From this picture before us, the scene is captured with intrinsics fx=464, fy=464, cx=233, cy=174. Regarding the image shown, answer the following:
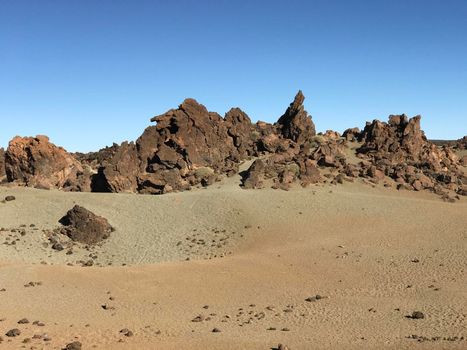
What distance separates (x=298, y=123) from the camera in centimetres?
6216

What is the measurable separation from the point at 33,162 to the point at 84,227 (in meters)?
16.0

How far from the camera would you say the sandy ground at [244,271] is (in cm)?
1953

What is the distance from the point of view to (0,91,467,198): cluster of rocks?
50.5m

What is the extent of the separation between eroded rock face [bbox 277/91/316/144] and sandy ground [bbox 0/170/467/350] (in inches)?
575

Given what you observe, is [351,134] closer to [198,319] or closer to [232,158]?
[232,158]

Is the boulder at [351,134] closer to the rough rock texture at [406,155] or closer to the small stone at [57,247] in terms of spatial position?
the rough rock texture at [406,155]

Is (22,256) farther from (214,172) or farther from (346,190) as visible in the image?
(346,190)

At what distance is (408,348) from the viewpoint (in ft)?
56.5

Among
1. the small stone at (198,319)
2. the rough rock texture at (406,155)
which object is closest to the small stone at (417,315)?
the small stone at (198,319)

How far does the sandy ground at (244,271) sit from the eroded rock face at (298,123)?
47.9 feet


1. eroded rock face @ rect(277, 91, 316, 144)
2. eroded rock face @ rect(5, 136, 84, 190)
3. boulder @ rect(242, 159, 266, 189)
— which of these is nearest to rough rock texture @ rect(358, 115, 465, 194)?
eroded rock face @ rect(277, 91, 316, 144)

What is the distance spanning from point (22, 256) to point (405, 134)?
48.7 m

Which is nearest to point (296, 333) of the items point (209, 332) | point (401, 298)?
point (209, 332)

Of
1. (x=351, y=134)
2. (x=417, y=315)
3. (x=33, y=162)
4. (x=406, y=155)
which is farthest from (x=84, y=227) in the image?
(x=351, y=134)
